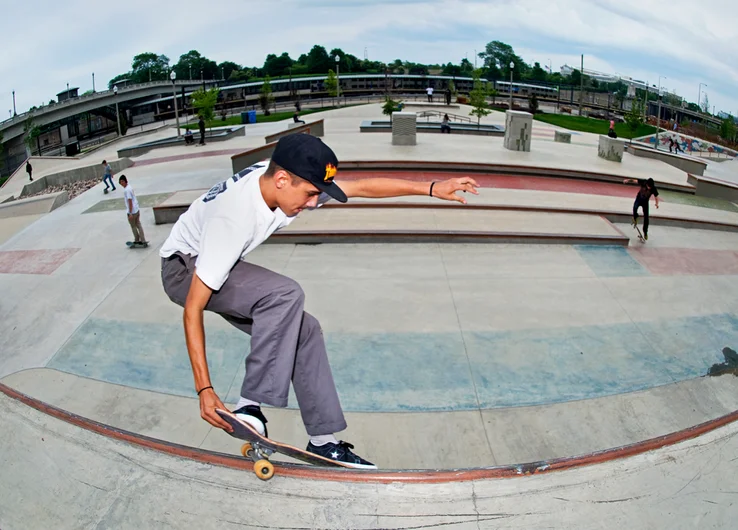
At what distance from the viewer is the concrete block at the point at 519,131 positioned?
18.4 m

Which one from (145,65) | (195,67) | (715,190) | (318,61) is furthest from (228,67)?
(715,190)

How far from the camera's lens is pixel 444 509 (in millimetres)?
2451

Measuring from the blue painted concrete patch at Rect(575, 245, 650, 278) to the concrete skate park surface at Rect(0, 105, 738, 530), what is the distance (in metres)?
0.05

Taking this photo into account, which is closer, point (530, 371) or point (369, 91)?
point (530, 371)

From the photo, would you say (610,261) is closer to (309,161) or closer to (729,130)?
(309,161)

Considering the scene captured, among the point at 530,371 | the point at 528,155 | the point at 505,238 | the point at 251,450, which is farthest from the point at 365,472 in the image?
the point at 528,155

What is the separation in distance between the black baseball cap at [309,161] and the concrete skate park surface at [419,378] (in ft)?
4.82

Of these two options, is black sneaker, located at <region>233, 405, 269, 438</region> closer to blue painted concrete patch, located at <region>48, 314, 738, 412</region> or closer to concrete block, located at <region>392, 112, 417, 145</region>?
blue painted concrete patch, located at <region>48, 314, 738, 412</region>

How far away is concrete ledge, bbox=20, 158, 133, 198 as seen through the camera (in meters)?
21.5

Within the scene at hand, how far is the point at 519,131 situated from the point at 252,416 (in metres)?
17.7

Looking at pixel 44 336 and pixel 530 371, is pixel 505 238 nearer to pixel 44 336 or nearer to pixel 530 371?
pixel 530 371

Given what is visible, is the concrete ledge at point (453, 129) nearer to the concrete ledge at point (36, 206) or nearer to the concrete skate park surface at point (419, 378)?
the concrete skate park surface at point (419, 378)

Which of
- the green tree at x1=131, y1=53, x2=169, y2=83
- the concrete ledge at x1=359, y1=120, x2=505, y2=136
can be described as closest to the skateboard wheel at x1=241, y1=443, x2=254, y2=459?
the concrete ledge at x1=359, y1=120, x2=505, y2=136

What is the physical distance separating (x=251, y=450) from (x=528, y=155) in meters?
16.9
